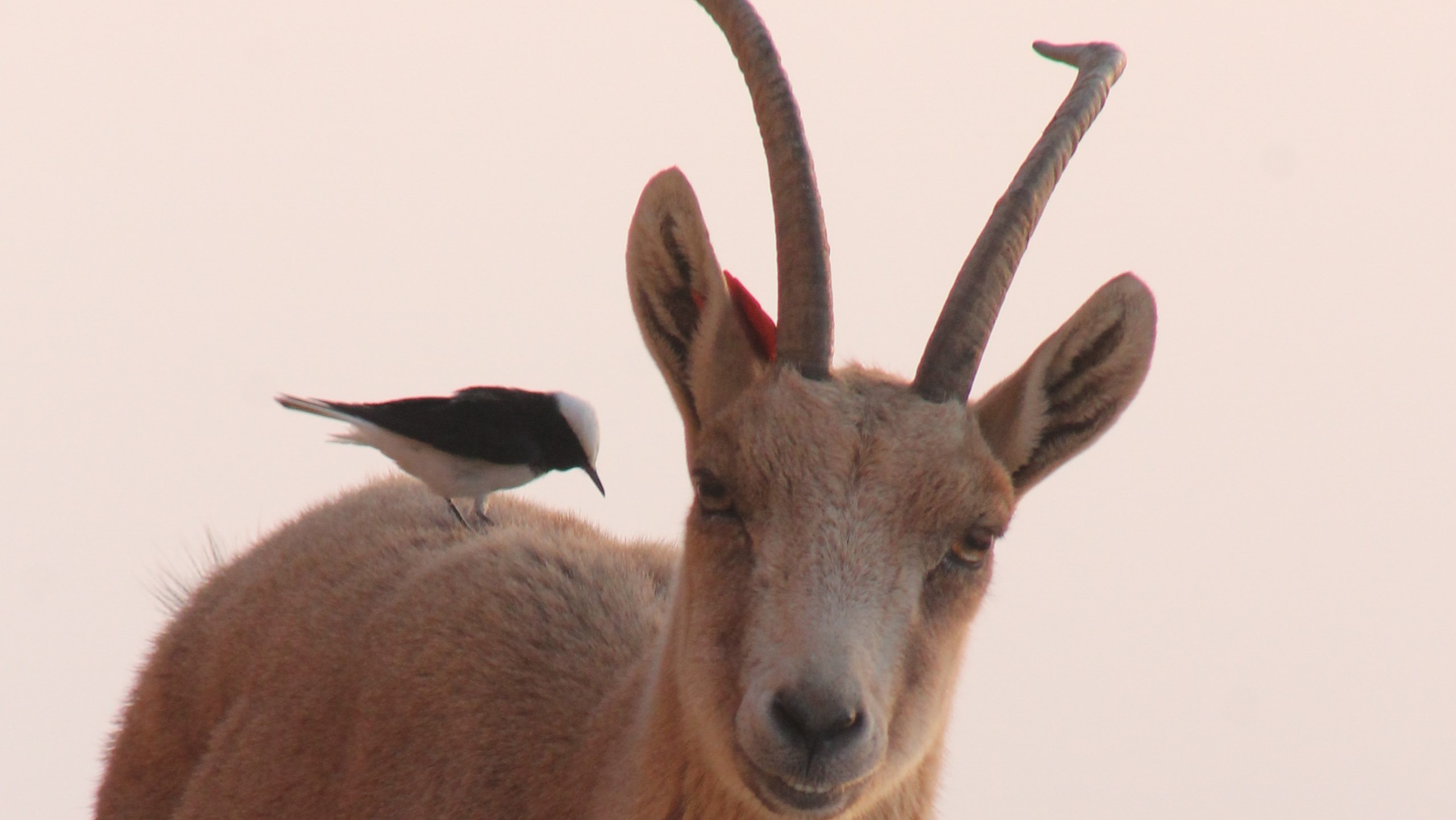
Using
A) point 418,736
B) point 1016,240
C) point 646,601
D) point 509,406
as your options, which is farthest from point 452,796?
point 1016,240

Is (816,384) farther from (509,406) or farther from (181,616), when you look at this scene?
(181,616)

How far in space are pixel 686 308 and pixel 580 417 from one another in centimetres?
119

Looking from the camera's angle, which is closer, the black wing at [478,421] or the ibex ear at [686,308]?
the ibex ear at [686,308]

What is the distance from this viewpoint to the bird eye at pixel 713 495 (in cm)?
398

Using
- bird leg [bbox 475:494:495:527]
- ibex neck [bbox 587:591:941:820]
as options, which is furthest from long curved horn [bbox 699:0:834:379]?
bird leg [bbox 475:494:495:527]

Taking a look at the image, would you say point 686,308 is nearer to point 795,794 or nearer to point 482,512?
point 795,794

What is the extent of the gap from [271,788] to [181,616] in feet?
4.79

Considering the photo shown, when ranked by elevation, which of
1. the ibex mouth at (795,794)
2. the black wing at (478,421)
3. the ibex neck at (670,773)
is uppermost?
the black wing at (478,421)

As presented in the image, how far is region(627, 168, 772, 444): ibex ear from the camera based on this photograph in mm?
4242

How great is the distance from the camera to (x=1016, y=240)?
431 centimetres

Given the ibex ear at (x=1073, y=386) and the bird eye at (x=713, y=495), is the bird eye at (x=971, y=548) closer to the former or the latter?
the ibex ear at (x=1073, y=386)

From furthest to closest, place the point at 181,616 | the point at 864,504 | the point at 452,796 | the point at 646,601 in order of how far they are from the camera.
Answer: the point at 181,616, the point at 646,601, the point at 452,796, the point at 864,504

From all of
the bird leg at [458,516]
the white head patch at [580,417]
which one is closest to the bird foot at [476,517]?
the bird leg at [458,516]

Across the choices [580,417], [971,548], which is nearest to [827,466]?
[971,548]
